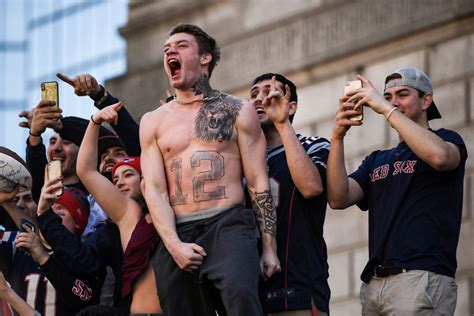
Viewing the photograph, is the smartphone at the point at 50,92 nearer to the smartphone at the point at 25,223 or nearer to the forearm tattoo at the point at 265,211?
the smartphone at the point at 25,223

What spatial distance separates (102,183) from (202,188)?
1.21 metres

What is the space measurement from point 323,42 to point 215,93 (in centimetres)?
773

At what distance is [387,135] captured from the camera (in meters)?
21.1

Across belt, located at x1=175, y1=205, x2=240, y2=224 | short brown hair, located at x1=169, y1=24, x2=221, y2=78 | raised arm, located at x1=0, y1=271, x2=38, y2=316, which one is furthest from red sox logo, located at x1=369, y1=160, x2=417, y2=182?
raised arm, located at x1=0, y1=271, x2=38, y2=316

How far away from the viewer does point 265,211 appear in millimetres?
14086

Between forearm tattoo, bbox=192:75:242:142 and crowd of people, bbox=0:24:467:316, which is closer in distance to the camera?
crowd of people, bbox=0:24:467:316

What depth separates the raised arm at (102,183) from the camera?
14945 mm

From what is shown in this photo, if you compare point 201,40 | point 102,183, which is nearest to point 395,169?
point 201,40

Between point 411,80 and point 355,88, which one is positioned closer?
point 355,88

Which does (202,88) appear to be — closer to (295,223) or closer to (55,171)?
(295,223)

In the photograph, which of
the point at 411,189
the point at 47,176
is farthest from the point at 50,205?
the point at 411,189

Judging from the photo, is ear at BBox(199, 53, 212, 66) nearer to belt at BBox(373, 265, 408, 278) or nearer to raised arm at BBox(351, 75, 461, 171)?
raised arm at BBox(351, 75, 461, 171)

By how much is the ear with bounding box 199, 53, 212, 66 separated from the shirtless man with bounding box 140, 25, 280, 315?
10 mm

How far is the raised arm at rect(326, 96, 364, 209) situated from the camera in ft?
47.1
